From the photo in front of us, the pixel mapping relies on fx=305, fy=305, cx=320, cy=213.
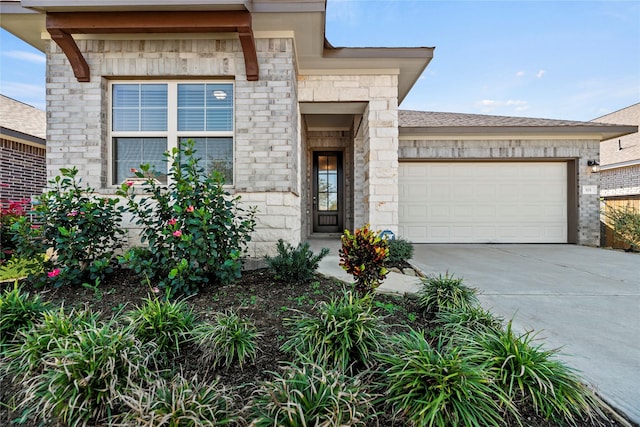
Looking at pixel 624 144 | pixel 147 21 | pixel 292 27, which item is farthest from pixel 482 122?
pixel 624 144

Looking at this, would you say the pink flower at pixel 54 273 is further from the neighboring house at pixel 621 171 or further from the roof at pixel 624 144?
the roof at pixel 624 144

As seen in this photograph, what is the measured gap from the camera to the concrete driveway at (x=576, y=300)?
1801mm

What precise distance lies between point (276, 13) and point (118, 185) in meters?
3.21

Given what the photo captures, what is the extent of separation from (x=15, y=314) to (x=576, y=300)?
15.5 ft

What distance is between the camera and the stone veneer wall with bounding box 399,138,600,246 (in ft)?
23.8

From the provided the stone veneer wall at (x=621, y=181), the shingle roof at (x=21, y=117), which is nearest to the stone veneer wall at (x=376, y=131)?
the shingle roof at (x=21, y=117)

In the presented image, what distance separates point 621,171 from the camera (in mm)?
11164

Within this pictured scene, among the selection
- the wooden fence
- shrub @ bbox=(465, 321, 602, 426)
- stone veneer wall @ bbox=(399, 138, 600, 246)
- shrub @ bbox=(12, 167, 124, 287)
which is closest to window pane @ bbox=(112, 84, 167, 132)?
shrub @ bbox=(12, 167, 124, 287)

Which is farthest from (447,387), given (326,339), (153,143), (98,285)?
(153,143)

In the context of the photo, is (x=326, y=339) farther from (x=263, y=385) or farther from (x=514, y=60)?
(x=514, y=60)

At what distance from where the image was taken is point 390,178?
525cm

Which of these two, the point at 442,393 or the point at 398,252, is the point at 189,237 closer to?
the point at 442,393

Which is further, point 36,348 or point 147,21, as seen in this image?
point 147,21

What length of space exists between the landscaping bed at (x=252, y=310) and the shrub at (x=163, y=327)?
0.26 feet
